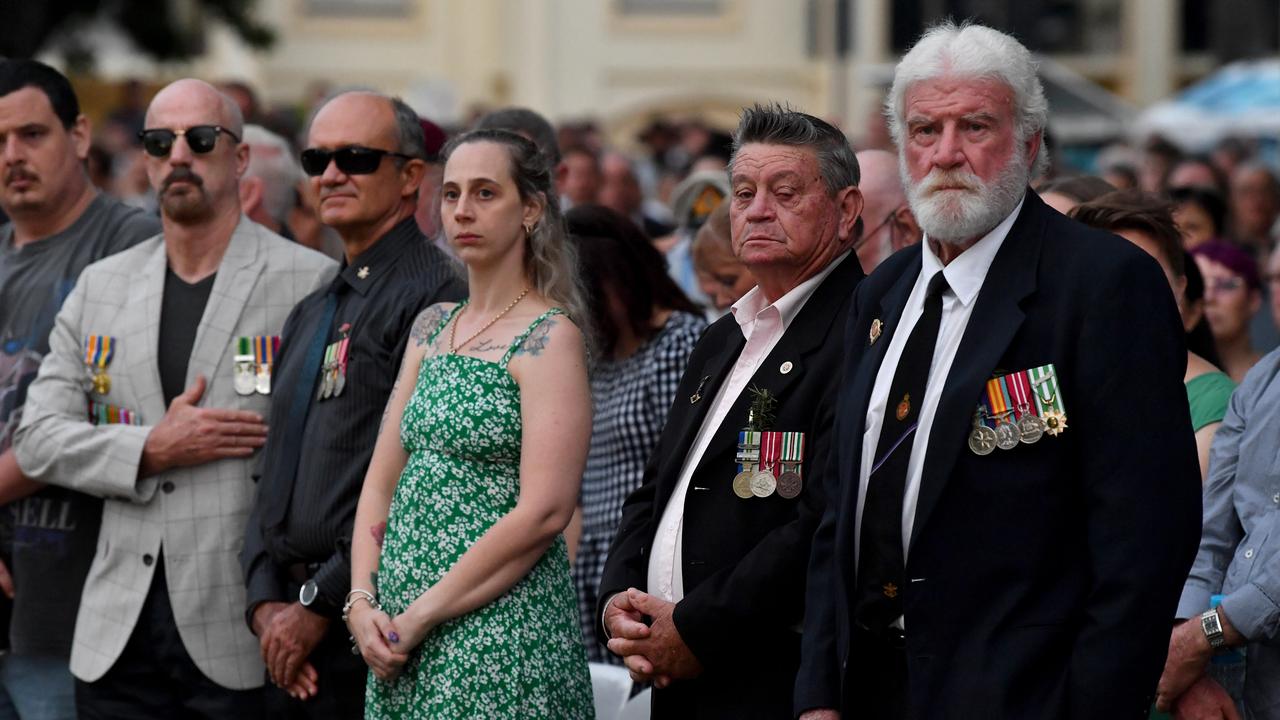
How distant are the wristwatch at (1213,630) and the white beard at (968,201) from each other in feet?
3.60

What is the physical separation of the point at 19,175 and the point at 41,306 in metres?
0.46

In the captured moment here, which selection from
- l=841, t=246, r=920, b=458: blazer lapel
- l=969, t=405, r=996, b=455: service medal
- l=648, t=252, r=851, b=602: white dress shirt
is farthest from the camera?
l=648, t=252, r=851, b=602: white dress shirt

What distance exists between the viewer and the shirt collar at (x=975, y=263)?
3.79 metres

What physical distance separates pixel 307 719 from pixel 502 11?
2640 cm

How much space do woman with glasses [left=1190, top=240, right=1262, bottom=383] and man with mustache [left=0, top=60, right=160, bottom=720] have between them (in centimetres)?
372

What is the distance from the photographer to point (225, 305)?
5637 mm

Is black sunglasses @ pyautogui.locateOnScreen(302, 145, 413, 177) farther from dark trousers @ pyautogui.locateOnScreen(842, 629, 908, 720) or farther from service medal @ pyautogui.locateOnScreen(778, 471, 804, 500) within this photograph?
dark trousers @ pyautogui.locateOnScreen(842, 629, 908, 720)

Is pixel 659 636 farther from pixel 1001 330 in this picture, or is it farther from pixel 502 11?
pixel 502 11

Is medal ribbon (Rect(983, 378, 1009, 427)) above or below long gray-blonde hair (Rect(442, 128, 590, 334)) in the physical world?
below

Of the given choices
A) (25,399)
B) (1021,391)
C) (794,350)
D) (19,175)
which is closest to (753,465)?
(794,350)

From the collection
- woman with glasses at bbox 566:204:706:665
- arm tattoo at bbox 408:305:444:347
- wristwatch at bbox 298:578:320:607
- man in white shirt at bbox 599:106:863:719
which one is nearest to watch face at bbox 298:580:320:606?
wristwatch at bbox 298:578:320:607

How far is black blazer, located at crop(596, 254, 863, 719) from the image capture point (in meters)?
4.22

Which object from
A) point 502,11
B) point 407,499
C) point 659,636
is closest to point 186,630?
point 407,499

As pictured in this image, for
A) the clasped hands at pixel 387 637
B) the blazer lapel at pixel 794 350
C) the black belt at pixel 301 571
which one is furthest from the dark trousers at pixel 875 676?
the black belt at pixel 301 571
